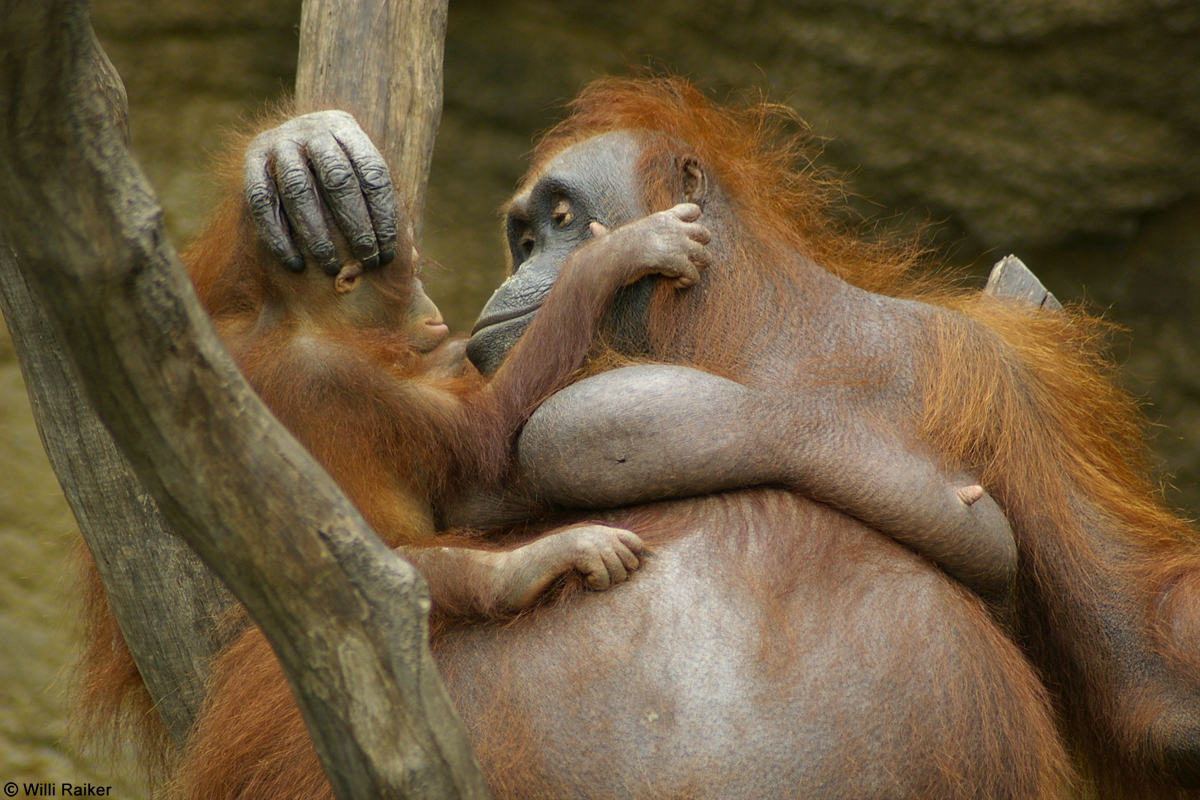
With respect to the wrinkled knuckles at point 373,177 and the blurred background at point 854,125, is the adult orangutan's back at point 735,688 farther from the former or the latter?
the blurred background at point 854,125

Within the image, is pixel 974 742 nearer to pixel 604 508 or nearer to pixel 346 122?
pixel 604 508

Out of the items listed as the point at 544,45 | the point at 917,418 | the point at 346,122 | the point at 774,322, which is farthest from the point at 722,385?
the point at 544,45

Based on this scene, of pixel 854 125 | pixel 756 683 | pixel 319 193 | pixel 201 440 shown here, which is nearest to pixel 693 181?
pixel 319 193

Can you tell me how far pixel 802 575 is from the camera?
1.88 m

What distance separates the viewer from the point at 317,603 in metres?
1.25

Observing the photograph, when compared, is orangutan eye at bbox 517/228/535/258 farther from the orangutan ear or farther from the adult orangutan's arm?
the adult orangutan's arm

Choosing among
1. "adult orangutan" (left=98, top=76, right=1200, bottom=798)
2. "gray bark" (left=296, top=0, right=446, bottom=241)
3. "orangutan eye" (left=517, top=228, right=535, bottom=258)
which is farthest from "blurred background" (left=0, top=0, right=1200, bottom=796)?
"adult orangutan" (left=98, top=76, right=1200, bottom=798)

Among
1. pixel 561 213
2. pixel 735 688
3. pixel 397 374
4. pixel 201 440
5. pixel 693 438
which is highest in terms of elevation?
pixel 201 440

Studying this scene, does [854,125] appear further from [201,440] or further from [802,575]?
[201,440]

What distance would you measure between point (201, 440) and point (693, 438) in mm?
972

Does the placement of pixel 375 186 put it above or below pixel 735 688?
above

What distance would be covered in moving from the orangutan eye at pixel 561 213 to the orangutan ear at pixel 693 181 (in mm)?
248

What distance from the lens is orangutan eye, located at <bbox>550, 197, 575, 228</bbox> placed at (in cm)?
238

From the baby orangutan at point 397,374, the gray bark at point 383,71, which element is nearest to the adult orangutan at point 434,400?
the baby orangutan at point 397,374
